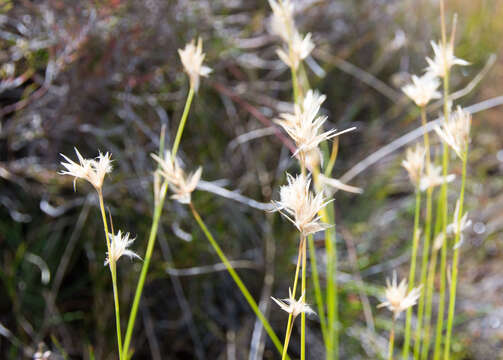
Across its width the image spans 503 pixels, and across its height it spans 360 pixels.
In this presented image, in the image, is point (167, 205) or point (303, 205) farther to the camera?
point (167, 205)

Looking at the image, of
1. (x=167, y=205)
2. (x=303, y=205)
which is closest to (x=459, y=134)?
(x=303, y=205)

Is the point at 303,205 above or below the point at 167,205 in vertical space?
below

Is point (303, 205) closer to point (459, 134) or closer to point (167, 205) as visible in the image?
point (459, 134)

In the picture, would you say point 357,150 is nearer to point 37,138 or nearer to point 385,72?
point 385,72

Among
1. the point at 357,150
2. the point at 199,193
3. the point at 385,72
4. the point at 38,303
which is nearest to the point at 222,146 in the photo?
the point at 199,193

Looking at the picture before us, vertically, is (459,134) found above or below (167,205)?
below

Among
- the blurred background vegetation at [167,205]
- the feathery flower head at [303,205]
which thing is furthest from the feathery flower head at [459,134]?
the blurred background vegetation at [167,205]

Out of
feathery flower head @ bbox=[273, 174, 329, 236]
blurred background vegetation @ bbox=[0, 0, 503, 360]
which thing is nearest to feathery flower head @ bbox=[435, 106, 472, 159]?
feathery flower head @ bbox=[273, 174, 329, 236]

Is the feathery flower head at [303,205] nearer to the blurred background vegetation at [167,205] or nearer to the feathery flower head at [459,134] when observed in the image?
the feathery flower head at [459,134]
